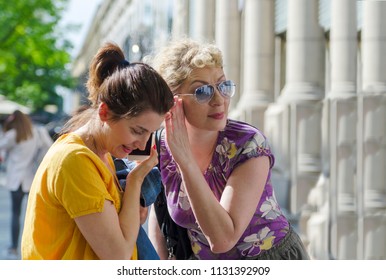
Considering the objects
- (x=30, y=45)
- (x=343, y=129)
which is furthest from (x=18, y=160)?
(x=30, y=45)

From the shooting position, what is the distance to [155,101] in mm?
2797

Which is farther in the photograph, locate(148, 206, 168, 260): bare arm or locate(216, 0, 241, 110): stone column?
locate(216, 0, 241, 110): stone column

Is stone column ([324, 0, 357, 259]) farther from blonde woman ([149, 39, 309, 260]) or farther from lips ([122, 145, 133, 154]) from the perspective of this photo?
lips ([122, 145, 133, 154])

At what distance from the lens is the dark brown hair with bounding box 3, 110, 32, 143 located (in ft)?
37.8

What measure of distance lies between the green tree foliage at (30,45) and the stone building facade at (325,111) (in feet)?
83.4

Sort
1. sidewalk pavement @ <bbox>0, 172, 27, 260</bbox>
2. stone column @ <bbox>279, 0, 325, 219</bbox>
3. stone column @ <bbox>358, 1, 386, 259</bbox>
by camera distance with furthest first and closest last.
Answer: stone column @ <bbox>279, 0, 325, 219</bbox>
sidewalk pavement @ <bbox>0, 172, 27, 260</bbox>
stone column @ <bbox>358, 1, 386, 259</bbox>

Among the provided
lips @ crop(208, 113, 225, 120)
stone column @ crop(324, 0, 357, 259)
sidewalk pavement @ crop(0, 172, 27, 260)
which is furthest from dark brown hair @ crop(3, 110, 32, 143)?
lips @ crop(208, 113, 225, 120)

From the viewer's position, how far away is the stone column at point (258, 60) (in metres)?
16.8

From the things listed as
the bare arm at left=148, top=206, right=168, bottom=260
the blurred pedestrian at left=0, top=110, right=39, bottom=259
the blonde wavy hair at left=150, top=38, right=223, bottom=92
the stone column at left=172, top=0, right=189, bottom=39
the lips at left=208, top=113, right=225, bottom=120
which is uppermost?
the stone column at left=172, top=0, right=189, bottom=39

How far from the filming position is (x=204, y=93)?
10.4 feet

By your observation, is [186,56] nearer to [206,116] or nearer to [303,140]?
[206,116]

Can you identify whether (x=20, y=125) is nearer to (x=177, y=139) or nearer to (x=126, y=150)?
(x=177, y=139)

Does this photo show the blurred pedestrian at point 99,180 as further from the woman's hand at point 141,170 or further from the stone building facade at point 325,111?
the stone building facade at point 325,111
